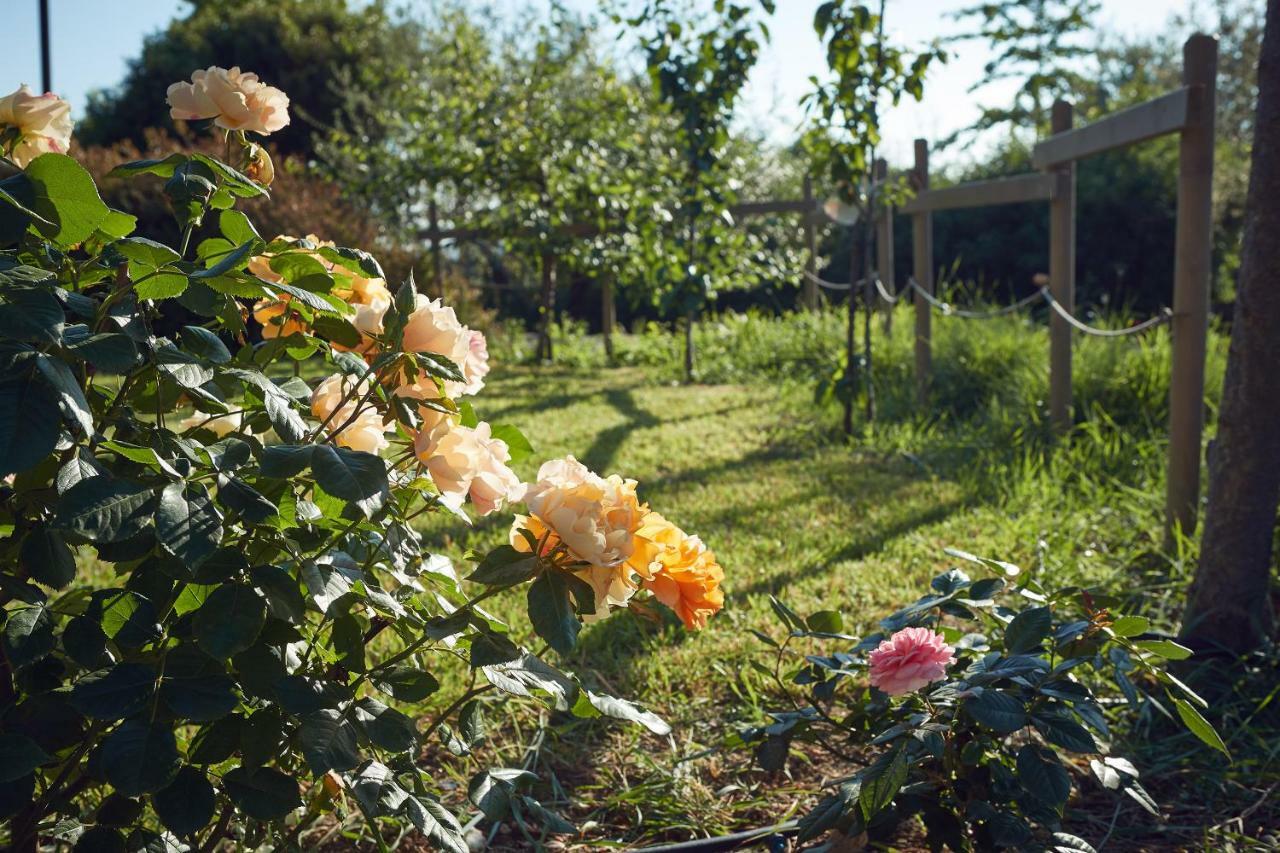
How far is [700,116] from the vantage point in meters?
7.46

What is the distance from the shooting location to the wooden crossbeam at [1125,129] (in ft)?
10.4

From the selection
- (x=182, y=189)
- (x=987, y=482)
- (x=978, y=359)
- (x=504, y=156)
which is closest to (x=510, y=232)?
(x=504, y=156)

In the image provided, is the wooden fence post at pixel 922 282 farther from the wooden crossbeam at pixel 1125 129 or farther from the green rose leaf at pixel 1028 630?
the green rose leaf at pixel 1028 630

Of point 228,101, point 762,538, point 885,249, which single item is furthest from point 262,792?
point 885,249

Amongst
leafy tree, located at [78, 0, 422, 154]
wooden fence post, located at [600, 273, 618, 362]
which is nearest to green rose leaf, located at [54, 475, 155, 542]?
wooden fence post, located at [600, 273, 618, 362]

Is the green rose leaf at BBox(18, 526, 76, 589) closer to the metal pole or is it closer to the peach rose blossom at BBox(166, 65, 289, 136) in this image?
the peach rose blossom at BBox(166, 65, 289, 136)

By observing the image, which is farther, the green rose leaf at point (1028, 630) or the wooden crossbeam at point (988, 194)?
the wooden crossbeam at point (988, 194)

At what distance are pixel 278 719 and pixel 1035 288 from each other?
11578 millimetres

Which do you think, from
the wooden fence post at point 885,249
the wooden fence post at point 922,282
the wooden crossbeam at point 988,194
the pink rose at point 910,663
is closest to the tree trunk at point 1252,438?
the pink rose at point 910,663

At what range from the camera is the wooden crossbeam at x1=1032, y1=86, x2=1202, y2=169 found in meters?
3.16

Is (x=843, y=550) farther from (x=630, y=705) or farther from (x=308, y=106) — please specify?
(x=308, y=106)

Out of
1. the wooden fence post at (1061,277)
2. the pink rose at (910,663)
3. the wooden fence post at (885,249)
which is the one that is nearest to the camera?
the pink rose at (910,663)

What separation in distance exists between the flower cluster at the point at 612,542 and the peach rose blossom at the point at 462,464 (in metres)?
0.05

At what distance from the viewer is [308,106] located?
1636cm
